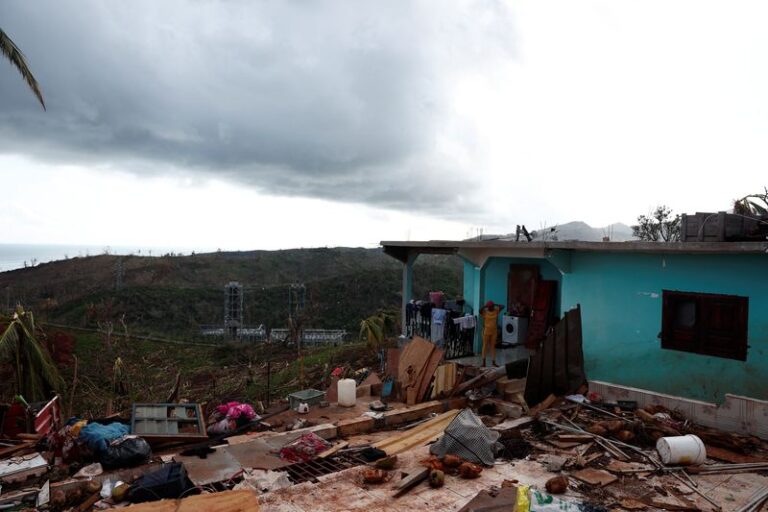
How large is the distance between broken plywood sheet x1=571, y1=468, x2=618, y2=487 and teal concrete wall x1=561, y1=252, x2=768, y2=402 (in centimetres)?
354

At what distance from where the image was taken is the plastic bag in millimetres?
7277

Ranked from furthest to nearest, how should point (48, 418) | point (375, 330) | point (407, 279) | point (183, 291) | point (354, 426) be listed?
point (183, 291) → point (375, 330) → point (407, 279) → point (354, 426) → point (48, 418)

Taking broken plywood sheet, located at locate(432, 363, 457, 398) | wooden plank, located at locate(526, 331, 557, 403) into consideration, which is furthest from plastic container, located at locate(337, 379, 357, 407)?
wooden plank, located at locate(526, 331, 557, 403)

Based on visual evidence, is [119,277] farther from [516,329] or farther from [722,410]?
[722,410]

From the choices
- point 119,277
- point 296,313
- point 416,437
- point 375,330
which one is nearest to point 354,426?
point 416,437

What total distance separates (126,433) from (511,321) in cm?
962

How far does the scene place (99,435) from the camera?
7.59 meters

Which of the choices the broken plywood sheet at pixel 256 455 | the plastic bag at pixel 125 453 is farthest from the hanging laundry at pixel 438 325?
the plastic bag at pixel 125 453

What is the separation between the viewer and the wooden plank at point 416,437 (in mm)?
8617

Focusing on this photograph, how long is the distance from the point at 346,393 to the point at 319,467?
10.8 ft

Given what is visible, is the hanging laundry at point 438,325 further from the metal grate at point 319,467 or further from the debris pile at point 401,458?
the metal grate at point 319,467

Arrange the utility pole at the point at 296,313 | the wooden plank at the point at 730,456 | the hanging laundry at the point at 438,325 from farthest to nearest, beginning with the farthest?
the utility pole at the point at 296,313
the hanging laundry at the point at 438,325
the wooden plank at the point at 730,456

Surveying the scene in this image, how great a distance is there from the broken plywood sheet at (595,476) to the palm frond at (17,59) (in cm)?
1010

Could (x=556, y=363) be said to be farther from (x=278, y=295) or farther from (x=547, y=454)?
(x=278, y=295)
